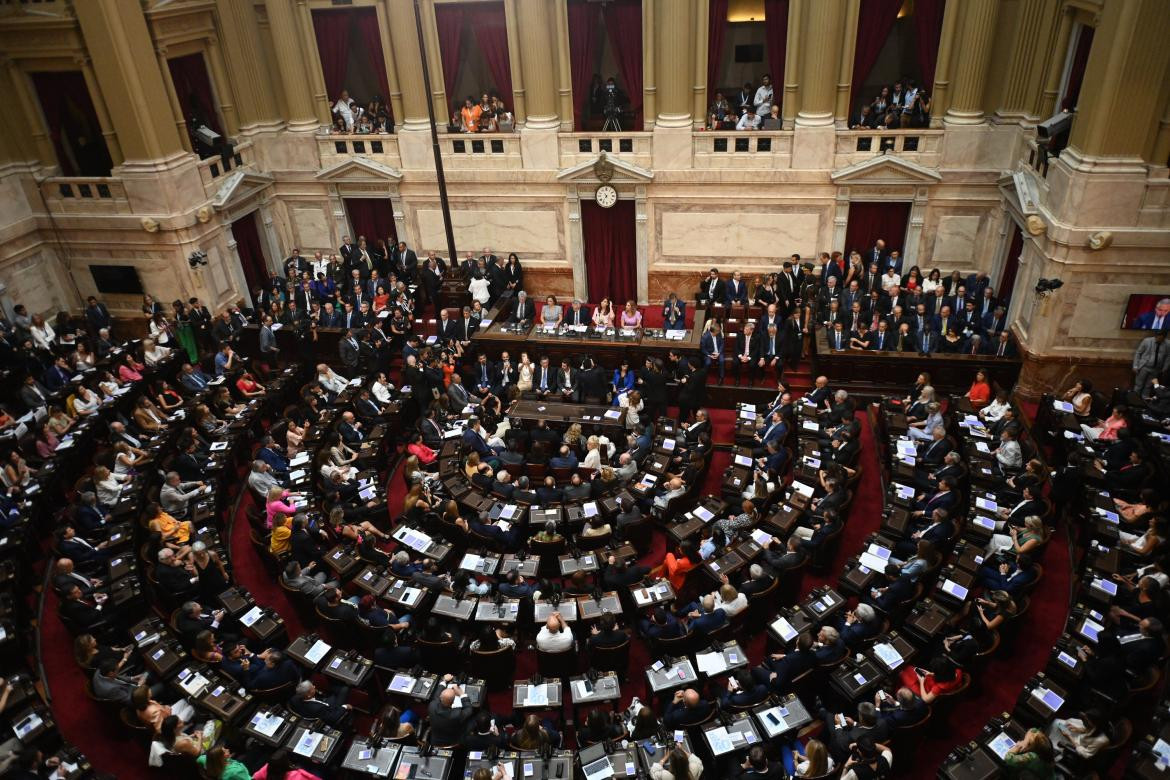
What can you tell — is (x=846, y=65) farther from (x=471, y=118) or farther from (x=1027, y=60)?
(x=471, y=118)

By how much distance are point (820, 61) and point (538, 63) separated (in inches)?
260

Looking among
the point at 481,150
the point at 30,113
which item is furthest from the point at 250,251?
the point at 481,150

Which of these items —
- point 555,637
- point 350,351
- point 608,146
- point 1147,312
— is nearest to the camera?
point 555,637

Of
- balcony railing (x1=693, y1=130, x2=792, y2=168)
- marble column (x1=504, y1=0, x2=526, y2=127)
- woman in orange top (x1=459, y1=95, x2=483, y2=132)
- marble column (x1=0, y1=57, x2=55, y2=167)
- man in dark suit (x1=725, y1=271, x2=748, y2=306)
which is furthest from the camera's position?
woman in orange top (x1=459, y1=95, x2=483, y2=132)

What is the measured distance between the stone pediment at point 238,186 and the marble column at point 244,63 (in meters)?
1.34

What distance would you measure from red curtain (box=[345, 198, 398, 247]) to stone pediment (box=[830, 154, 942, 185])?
38.1 feet

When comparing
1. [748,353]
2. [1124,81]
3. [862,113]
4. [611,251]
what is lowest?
[748,353]

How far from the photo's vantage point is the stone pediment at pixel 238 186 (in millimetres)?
19812

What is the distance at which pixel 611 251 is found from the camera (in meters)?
21.0

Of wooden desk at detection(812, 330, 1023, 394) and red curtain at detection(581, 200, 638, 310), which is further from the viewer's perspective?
red curtain at detection(581, 200, 638, 310)

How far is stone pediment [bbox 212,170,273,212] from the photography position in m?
19.8

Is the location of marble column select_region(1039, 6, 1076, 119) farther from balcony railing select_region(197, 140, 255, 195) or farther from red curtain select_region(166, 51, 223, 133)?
red curtain select_region(166, 51, 223, 133)

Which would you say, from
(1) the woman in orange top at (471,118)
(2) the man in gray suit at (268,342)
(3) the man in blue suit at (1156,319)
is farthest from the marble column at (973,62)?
(2) the man in gray suit at (268,342)

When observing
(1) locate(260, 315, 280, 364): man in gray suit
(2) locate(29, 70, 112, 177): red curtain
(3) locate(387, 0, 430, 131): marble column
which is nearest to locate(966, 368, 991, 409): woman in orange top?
(3) locate(387, 0, 430, 131): marble column
